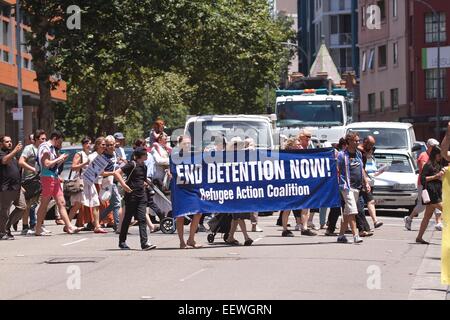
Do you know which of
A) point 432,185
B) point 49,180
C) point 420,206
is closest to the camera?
point 432,185

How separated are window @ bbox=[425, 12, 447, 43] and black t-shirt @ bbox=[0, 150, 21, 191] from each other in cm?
5253

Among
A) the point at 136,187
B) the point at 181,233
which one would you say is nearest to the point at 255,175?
the point at 181,233

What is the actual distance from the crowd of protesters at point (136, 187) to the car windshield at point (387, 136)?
8.13 metres

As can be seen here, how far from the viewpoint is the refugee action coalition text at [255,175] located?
19531 mm

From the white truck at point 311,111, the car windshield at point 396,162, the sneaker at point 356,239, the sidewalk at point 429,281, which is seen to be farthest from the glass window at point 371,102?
the sidewalk at point 429,281

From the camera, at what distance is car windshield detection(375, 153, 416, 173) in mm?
29938

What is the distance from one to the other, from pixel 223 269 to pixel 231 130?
11003 millimetres

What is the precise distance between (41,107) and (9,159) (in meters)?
15.0

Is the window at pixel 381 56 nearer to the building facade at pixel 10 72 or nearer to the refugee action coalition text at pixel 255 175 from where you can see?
the building facade at pixel 10 72

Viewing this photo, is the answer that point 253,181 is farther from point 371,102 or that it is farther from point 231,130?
point 371,102

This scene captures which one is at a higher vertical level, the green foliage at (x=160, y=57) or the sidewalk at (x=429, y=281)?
the green foliage at (x=160, y=57)

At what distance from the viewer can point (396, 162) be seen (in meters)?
30.3

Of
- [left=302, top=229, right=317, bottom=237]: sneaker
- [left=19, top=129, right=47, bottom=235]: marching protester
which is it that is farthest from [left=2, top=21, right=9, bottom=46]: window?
[left=302, top=229, right=317, bottom=237]: sneaker

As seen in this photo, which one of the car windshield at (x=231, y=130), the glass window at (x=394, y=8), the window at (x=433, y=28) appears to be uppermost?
the glass window at (x=394, y=8)
